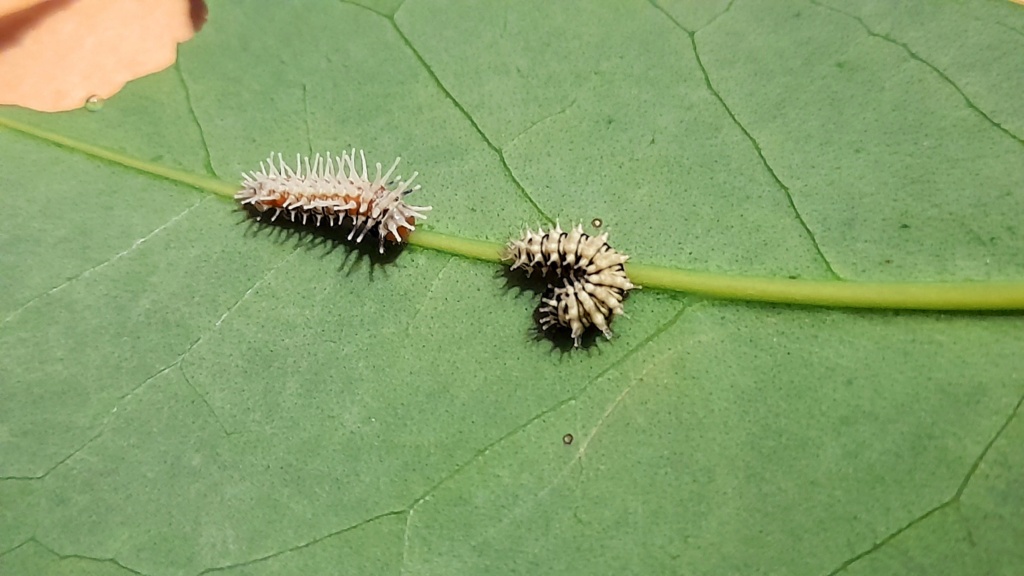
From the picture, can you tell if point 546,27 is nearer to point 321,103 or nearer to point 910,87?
point 321,103

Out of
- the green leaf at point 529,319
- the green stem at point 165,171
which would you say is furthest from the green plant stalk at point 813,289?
the green stem at point 165,171

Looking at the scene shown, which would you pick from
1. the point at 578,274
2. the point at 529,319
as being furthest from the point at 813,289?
the point at 529,319

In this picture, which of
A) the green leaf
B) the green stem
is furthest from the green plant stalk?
the green stem

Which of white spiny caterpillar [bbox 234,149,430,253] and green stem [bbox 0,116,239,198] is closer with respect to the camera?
white spiny caterpillar [bbox 234,149,430,253]

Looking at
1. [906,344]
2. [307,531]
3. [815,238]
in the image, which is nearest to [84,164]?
[307,531]

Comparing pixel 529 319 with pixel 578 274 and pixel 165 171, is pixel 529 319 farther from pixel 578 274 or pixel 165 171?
pixel 165 171

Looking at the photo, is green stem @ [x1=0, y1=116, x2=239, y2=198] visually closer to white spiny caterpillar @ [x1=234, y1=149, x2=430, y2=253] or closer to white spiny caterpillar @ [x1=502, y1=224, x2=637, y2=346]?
white spiny caterpillar @ [x1=234, y1=149, x2=430, y2=253]

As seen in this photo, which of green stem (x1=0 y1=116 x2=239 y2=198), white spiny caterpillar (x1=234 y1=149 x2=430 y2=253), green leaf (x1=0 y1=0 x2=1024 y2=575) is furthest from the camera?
green stem (x1=0 y1=116 x2=239 y2=198)
